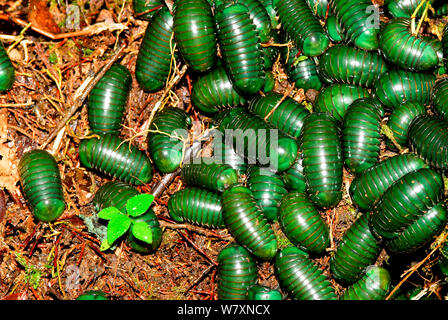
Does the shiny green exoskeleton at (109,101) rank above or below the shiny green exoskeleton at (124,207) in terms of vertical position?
above

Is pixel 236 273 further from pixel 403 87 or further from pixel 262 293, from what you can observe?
pixel 403 87

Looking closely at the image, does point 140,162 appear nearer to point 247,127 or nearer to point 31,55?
point 247,127

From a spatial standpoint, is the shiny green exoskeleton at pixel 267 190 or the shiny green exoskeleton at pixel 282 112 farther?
the shiny green exoskeleton at pixel 282 112

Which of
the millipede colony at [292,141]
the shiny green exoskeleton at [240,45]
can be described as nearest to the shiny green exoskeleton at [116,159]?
the millipede colony at [292,141]

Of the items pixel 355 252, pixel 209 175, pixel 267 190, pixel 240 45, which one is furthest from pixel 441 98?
pixel 209 175

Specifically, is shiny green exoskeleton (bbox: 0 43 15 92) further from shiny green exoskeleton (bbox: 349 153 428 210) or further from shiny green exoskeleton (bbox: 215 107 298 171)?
shiny green exoskeleton (bbox: 349 153 428 210)

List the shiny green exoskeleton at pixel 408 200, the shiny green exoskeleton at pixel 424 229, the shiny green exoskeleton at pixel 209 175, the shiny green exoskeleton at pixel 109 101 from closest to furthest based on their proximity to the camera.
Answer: the shiny green exoskeleton at pixel 408 200 → the shiny green exoskeleton at pixel 424 229 → the shiny green exoskeleton at pixel 209 175 → the shiny green exoskeleton at pixel 109 101

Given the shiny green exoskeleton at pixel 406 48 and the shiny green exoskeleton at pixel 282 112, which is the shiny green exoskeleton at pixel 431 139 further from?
the shiny green exoskeleton at pixel 282 112

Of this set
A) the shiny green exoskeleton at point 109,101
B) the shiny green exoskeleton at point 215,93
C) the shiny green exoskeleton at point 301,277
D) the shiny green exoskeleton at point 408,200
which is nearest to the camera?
the shiny green exoskeleton at point 408,200

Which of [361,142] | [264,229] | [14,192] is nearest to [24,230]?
[14,192]
